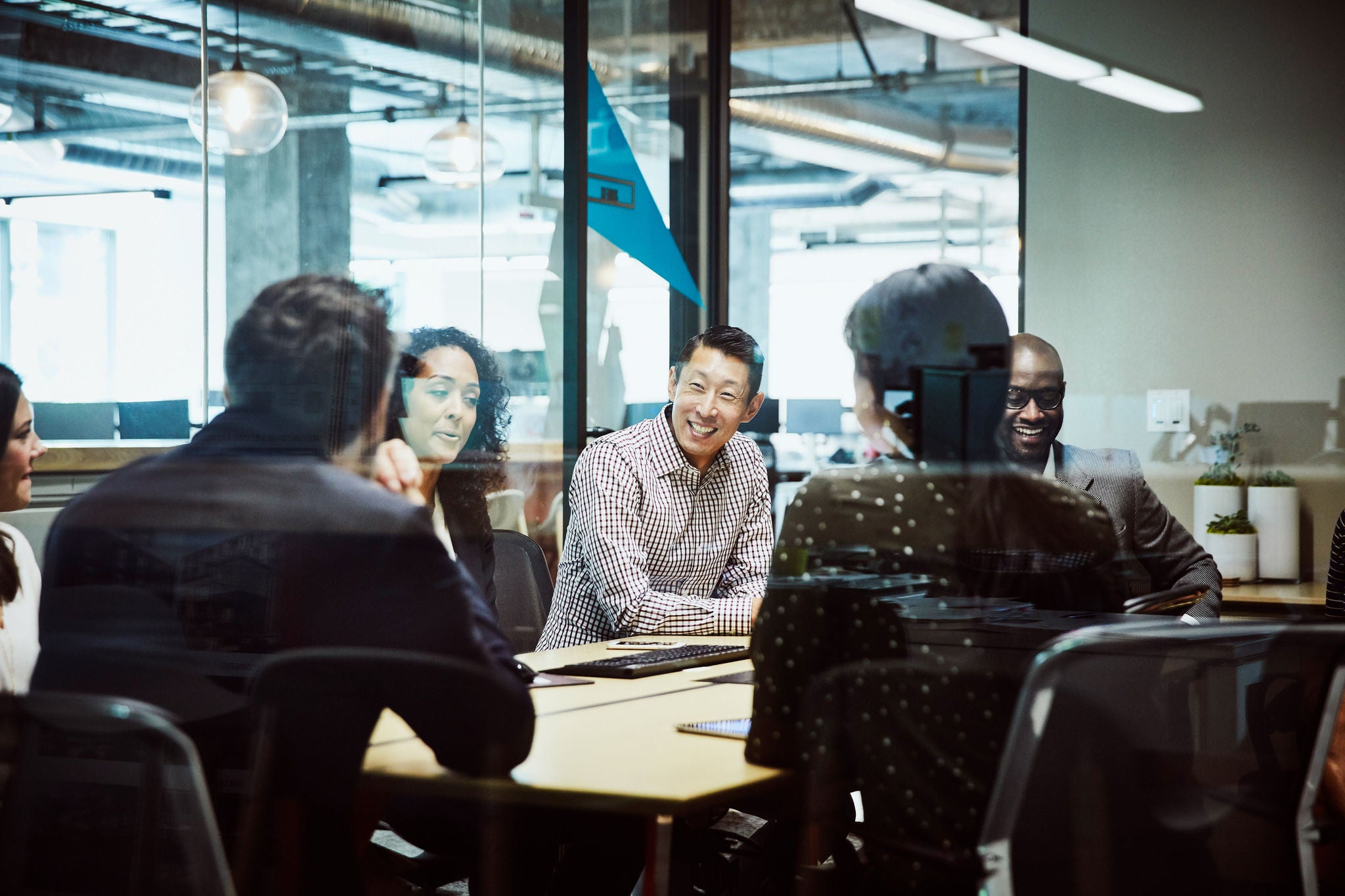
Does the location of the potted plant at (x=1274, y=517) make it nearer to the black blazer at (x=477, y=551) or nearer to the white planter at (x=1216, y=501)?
the white planter at (x=1216, y=501)

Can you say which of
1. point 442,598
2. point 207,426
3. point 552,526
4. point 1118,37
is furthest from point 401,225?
point 1118,37

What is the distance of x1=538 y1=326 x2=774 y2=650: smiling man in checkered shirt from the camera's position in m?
2.55

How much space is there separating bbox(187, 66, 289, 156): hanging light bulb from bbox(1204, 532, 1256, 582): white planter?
263 cm

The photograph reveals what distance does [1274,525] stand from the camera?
3.72 m

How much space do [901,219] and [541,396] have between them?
115 cm

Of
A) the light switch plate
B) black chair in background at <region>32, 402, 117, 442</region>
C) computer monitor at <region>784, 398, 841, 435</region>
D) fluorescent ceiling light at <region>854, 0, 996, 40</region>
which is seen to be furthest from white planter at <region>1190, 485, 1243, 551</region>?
black chair in background at <region>32, 402, 117, 442</region>

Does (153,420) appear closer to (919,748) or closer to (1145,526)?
(919,748)

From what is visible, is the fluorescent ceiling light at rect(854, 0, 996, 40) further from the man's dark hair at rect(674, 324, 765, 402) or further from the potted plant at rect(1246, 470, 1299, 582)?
the man's dark hair at rect(674, 324, 765, 402)

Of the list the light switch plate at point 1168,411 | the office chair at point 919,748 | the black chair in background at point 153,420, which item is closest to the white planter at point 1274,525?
the light switch plate at point 1168,411

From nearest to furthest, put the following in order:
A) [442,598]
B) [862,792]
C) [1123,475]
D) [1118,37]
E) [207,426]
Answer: [442,598] → [862,792] → [207,426] → [1123,475] → [1118,37]

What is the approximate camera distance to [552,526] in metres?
3.79

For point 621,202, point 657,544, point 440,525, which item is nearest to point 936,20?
point 621,202

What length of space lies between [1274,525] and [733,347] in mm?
1885

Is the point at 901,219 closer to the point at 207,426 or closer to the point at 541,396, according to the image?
the point at 541,396
